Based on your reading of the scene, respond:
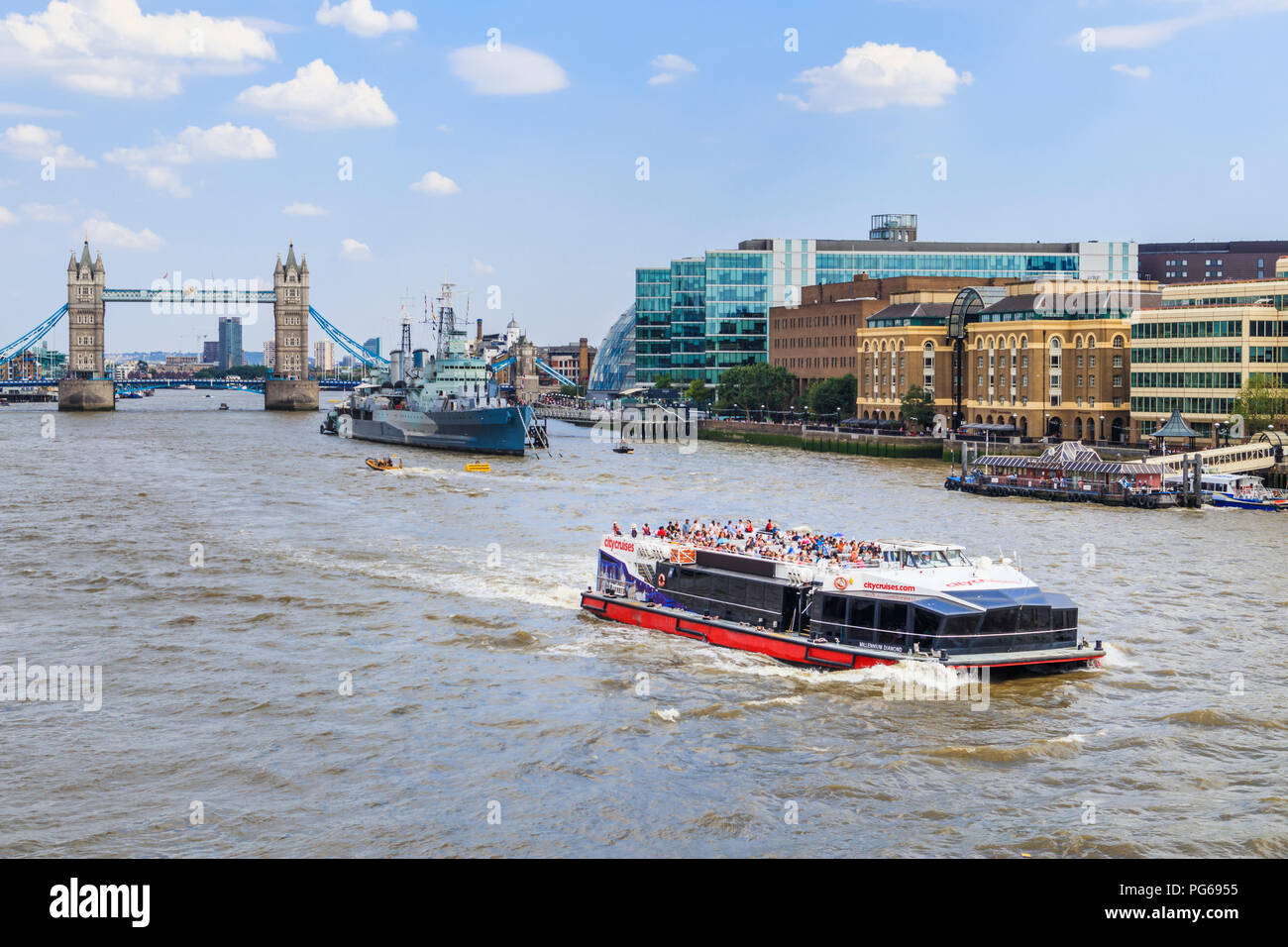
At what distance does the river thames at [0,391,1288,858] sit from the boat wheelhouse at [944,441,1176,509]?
1765 centimetres

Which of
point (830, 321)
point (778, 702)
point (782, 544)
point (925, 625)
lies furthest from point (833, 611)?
point (830, 321)

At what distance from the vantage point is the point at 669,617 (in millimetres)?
34375

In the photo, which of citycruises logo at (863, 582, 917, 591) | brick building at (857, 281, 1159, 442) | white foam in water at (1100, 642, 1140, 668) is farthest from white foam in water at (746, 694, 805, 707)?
brick building at (857, 281, 1159, 442)

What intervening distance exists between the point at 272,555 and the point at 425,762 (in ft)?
84.3

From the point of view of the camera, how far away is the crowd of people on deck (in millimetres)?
31453

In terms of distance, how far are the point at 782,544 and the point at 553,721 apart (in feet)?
34.0

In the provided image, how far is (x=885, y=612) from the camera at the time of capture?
29641mm

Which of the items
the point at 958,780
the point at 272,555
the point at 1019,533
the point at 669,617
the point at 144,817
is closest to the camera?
the point at 144,817

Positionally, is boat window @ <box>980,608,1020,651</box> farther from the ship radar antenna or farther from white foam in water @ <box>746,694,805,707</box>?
the ship radar antenna

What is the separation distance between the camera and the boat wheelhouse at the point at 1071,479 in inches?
2746

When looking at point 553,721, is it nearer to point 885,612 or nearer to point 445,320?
point 885,612

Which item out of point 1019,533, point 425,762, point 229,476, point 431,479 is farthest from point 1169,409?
point 425,762

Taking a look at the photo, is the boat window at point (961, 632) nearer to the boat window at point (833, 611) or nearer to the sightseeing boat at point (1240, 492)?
the boat window at point (833, 611)
